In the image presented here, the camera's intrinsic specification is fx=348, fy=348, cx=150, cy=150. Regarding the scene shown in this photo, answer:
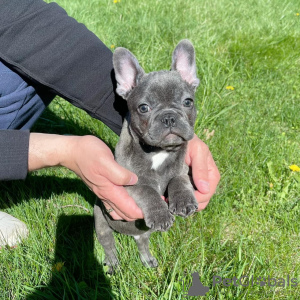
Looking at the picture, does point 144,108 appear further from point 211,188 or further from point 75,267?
point 75,267

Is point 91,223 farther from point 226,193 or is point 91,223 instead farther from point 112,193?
point 226,193

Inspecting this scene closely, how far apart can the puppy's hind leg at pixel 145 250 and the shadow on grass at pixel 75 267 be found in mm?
314

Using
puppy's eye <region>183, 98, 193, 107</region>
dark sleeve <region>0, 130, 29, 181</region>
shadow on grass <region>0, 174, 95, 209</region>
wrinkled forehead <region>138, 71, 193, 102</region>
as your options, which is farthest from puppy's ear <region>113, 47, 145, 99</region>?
shadow on grass <region>0, 174, 95, 209</region>

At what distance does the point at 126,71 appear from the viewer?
2.67 metres

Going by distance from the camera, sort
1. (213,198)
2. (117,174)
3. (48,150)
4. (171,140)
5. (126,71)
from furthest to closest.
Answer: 1. (213,198)
2. (126,71)
3. (48,150)
4. (171,140)
5. (117,174)

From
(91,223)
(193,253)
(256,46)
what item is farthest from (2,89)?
(256,46)

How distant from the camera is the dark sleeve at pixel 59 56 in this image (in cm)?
259

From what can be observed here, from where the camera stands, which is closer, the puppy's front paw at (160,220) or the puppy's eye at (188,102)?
the puppy's front paw at (160,220)

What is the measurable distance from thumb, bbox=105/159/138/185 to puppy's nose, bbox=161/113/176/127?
0.40m

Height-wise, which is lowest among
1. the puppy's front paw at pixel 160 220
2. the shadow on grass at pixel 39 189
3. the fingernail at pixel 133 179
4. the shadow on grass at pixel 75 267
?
the shadow on grass at pixel 39 189

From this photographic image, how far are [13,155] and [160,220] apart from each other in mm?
1046

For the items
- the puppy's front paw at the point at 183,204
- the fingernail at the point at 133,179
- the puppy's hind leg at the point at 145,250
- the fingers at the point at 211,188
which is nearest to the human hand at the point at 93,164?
the fingernail at the point at 133,179

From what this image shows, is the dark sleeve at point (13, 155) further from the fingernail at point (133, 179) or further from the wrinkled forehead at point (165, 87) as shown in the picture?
the wrinkled forehead at point (165, 87)

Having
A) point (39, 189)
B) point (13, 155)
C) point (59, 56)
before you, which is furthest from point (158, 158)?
point (39, 189)
